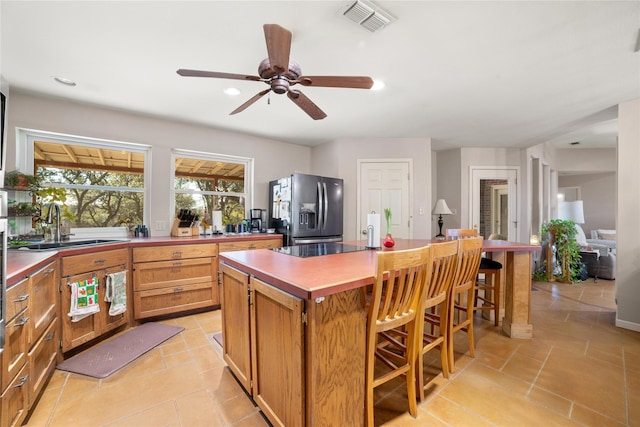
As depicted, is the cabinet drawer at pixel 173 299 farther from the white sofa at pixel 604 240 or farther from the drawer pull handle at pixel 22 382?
the white sofa at pixel 604 240

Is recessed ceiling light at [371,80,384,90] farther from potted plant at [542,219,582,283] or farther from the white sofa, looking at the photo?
the white sofa

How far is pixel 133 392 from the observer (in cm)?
176

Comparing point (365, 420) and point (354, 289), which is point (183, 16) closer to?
point (354, 289)

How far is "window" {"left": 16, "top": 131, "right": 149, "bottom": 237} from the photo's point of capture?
112 inches

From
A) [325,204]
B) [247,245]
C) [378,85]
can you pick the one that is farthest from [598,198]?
[247,245]

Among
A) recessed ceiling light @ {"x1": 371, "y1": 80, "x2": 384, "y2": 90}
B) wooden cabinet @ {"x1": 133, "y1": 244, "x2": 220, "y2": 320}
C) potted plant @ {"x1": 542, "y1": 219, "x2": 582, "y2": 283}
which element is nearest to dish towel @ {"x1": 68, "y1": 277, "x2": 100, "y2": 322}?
wooden cabinet @ {"x1": 133, "y1": 244, "x2": 220, "y2": 320}

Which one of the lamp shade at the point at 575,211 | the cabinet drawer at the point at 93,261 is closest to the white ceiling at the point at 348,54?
the cabinet drawer at the point at 93,261

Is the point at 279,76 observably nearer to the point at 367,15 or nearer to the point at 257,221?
the point at 367,15

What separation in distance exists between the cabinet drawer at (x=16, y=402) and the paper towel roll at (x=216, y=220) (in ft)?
7.68

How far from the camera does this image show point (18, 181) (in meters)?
2.46

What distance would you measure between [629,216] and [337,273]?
3.40 metres

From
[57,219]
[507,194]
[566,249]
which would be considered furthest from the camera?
[507,194]

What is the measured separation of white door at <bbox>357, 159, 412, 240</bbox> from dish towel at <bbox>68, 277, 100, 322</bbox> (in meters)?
3.26

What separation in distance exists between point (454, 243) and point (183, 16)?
85.7 inches
